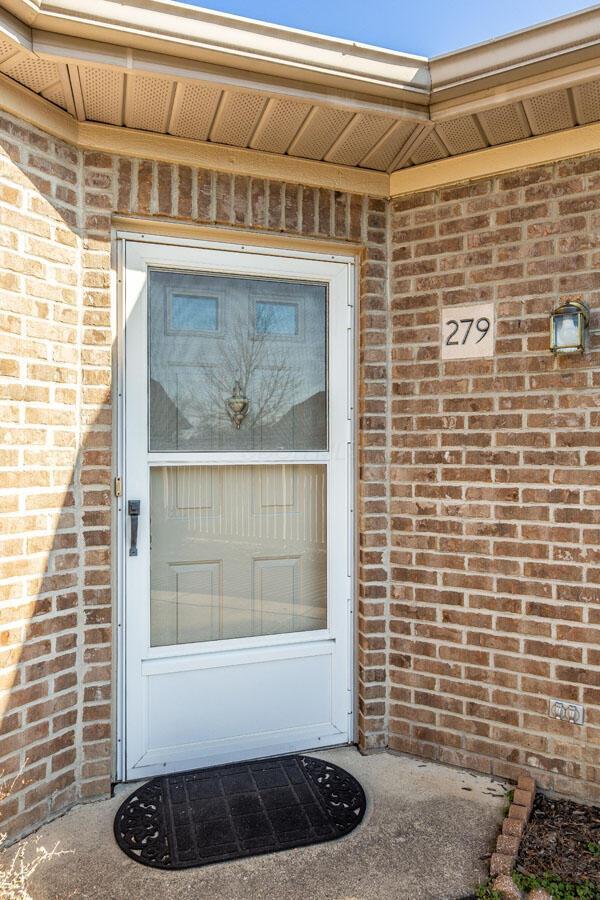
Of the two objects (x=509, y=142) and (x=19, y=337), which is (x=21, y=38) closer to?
(x=19, y=337)

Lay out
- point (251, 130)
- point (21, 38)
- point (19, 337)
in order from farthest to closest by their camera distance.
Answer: point (251, 130) → point (19, 337) → point (21, 38)

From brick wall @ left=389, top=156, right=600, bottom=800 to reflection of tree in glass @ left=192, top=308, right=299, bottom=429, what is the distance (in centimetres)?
50

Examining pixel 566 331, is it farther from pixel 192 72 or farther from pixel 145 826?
pixel 145 826

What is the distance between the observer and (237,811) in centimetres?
237

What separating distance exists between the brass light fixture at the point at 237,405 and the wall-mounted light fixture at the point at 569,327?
1264 millimetres

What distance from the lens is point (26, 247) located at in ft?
7.39

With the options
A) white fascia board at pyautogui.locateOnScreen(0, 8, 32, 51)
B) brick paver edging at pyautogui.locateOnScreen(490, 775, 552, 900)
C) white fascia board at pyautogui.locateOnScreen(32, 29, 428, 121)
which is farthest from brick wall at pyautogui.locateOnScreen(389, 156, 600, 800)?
white fascia board at pyautogui.locateOnScreen(0, 8, 32, 51)

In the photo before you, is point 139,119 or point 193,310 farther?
point 193,310

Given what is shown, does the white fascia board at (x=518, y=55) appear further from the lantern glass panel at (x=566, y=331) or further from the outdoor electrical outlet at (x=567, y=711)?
the outdoor electrical outlet at (x=567, y=711)

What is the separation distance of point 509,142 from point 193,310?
56.6 inches

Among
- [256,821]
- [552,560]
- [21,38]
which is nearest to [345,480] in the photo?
[552,560]

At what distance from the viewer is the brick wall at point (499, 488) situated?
2467 millimetres

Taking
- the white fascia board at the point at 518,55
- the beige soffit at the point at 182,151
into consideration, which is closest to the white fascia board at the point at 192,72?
the white fascia board at the point at 518,55

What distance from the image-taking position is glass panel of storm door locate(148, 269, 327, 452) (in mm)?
2641
